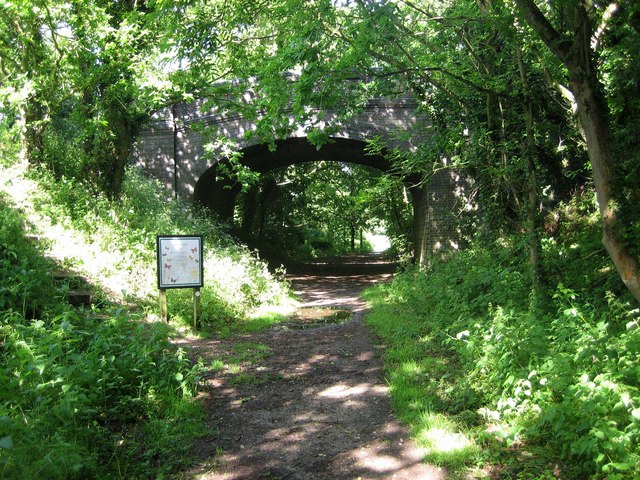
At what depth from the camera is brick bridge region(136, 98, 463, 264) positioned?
15.1 m

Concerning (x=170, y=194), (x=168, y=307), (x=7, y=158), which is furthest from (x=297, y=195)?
(x=168, y=307)

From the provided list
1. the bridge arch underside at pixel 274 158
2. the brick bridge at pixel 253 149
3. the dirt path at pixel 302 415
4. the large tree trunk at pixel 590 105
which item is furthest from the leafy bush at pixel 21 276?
the bridge arch underside at pixel 274 158

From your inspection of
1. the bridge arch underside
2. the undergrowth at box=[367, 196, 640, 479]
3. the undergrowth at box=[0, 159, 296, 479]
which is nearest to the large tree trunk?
the undergrowth at box=[367, 196, 640, 479]

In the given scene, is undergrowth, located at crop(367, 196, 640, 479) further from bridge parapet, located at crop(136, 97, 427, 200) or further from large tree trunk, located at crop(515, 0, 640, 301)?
bridge parapet, located at crop(136, 97, 427, 200)

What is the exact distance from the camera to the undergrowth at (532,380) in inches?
128

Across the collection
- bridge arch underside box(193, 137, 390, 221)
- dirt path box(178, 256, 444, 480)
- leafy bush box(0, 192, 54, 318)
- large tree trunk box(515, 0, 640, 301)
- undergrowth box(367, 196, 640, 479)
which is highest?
bridge arch underside box(193, 137, 390, 221)

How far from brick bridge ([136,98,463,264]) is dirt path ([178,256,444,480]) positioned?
26.0 feet

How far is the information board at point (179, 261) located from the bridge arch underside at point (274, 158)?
7.30 meters

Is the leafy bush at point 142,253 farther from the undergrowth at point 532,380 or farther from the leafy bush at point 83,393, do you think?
the undergrowth at point 532,380

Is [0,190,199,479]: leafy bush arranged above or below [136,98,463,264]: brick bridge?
below

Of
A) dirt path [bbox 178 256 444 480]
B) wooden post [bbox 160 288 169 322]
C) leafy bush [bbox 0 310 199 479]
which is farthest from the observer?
wooden post [bbox 160 288 169 322]

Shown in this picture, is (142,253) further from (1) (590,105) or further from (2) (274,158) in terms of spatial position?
(2) (274,158)

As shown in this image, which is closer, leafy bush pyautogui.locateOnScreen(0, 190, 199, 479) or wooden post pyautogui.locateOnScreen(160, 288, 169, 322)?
leafy bush pyautogui.locateOnScreen(0, 190, 199, 479)

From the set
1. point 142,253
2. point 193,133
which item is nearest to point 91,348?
point 142,253
